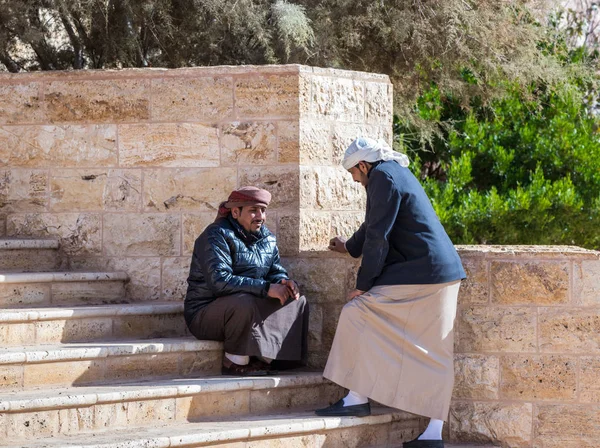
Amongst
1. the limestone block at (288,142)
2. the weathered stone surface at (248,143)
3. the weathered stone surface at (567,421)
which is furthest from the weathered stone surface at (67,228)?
the weathered stone surface at (567,421)

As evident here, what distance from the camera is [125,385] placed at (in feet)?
18.2

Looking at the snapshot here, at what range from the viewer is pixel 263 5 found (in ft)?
27.7

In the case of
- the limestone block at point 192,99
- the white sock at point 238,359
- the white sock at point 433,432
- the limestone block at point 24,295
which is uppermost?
the limestone block at point 192,99

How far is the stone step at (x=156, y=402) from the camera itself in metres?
4.95

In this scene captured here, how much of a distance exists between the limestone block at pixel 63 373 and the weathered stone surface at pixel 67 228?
1.55m

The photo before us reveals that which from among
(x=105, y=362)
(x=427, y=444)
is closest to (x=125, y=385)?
(x=105, y=362)

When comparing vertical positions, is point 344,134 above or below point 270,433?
above

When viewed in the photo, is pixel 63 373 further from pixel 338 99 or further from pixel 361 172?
pixel 338 99

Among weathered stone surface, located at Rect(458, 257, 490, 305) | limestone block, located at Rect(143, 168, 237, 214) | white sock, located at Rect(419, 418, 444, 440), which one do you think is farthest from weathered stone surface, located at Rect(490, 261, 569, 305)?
limestone block, located at Rect(143, 168, 237, 214)

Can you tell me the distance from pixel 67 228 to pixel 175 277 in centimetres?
88

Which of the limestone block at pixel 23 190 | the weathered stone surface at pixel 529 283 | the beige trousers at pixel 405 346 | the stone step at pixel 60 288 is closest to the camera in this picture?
the beige trousers at pixel 405 346

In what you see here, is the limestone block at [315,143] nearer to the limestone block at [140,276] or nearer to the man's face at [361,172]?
the man's face at [361,172]

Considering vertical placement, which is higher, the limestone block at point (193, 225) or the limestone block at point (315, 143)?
the limestone block at point (315, 143)

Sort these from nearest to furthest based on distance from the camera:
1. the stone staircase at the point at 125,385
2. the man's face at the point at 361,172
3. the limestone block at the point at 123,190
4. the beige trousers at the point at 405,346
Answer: the stone staircase at the point at 125,385 < the beige trousers at the point at 405,346 < the man's face at the point at 361,172 < the limestone block at the point at 123,190
